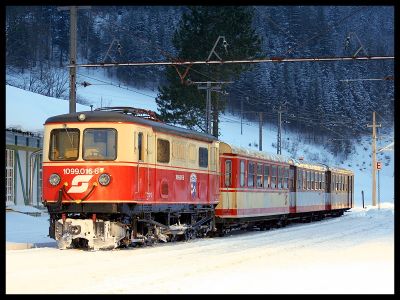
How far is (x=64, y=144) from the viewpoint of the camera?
70.7 ft

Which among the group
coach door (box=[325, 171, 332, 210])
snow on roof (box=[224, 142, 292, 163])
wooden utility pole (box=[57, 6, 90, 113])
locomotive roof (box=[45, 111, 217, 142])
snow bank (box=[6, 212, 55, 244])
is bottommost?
snow bank (box=[6, 212, 55, 244])

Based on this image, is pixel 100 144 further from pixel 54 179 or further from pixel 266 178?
pixel 266 178

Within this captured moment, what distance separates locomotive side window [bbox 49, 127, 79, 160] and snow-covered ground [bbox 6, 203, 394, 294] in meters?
2.39

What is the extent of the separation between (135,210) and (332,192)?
2665 centimetres

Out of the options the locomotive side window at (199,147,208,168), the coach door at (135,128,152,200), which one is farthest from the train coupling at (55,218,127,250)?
the locomotive side window at (199,147,208,168)

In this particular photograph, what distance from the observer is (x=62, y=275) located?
14.8m

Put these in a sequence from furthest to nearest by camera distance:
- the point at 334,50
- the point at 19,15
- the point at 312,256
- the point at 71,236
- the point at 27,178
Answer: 1. the point at 334,50
2. the point at 19,15
3. the point at 27,178
4. the point at 71,236
5. the point at 312,256

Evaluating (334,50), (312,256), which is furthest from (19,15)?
(312,256)

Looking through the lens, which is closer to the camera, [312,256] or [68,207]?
[312,256]

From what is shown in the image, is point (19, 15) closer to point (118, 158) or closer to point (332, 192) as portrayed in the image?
point (332, 192)

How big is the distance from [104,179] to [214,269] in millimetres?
5611

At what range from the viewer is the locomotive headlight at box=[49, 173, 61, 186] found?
21.2 metres

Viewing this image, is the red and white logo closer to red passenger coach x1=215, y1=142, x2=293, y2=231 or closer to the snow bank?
the snow bank

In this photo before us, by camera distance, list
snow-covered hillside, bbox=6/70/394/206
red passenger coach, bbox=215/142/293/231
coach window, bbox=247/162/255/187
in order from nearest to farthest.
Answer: red passenger coach, bbox=215/142/293/231 → coach window, bbox=247/162/255/187 → snow-covered hillside, bbox=6/70/394/206
